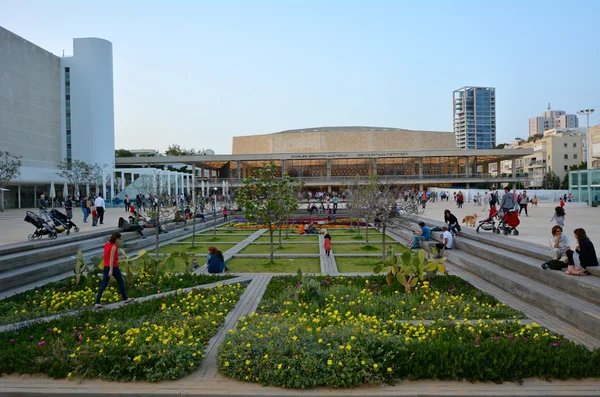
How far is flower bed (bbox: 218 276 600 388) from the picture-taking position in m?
5.11

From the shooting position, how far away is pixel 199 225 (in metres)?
26.6

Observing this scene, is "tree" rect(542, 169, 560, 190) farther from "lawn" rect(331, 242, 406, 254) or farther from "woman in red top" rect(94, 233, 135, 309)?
"woman in red top" rect(94, 233, 135, 309)

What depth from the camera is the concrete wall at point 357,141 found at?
8262 centimetres

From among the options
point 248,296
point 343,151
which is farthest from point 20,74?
point 248,296

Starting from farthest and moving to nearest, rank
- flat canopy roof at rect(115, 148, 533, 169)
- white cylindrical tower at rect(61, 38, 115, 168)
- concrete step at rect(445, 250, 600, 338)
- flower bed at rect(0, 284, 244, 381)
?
flat canopy roof at rect(115, 148, 533, 169), white cylindrical tower at rect(61, 38, 115, 168), concrete step at rect(445, 250, 600, 338), flower bed at rect(0, 284, 244, 381)

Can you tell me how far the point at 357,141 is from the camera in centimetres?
8281

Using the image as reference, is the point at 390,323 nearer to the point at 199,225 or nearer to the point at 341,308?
the point at 341,308

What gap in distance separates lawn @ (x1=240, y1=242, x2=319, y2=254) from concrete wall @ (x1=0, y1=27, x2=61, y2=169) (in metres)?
48.9

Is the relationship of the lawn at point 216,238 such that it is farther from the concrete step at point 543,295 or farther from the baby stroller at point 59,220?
the concrete step at point 543,295

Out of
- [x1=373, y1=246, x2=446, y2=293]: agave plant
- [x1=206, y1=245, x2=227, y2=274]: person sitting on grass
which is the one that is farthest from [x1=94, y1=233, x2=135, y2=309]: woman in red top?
[x1=373, y1=246, x2=446, y2=293]: agave plant

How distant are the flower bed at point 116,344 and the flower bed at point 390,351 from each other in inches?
25.2

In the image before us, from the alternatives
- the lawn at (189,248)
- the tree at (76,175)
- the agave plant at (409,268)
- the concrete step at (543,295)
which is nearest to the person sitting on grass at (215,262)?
the lawn at (189,248)

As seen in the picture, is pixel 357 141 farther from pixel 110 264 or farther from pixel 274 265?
pixel 110 264

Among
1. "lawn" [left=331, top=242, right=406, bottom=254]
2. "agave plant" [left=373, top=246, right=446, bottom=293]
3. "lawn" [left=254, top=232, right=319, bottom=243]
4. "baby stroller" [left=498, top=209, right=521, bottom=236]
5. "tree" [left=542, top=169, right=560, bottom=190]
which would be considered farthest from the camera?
"tree" [left=542, top=169, right=560, bottom=190]
